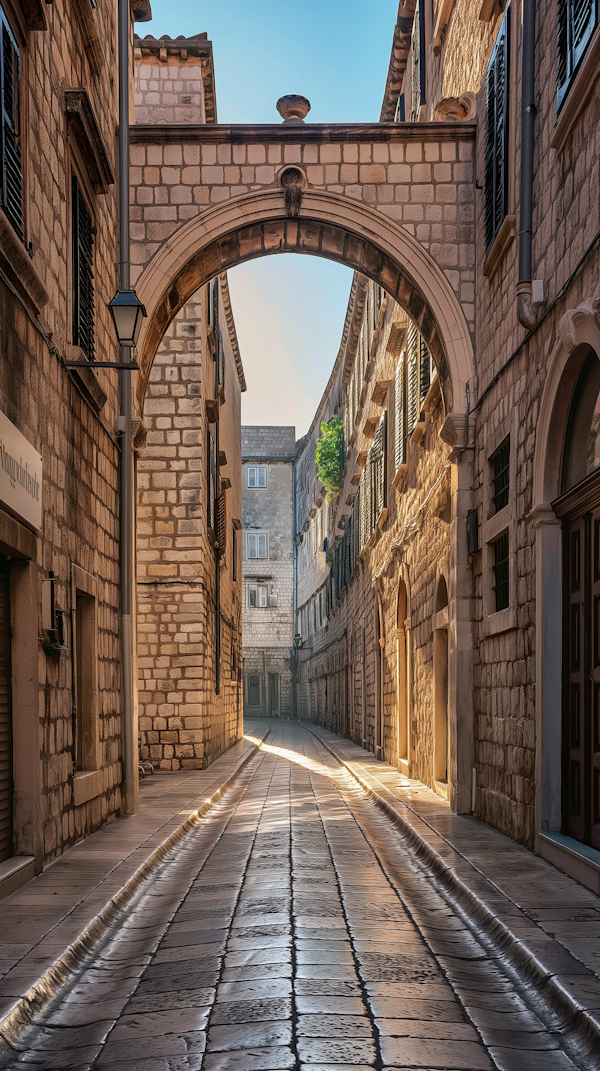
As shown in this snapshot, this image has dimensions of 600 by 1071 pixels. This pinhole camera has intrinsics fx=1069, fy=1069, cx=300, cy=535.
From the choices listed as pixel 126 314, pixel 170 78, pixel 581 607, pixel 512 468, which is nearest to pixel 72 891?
pixel 581 607

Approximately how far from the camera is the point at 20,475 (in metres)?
6.19

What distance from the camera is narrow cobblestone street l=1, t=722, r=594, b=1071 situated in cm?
359

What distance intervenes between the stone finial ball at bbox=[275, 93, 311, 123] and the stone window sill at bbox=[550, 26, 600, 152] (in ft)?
16.0

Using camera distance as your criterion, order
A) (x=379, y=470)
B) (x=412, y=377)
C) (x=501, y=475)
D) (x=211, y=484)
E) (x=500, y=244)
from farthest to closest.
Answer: (x=379, y=470) → (x=211, y=484) → (x=412, y=377) → (x=501, y=475) → (x=500, y=244)

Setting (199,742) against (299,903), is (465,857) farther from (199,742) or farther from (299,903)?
(199,742)

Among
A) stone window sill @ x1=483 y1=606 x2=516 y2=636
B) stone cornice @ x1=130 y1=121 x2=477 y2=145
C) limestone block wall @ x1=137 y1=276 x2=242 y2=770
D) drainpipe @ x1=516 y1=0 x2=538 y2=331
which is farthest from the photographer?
limestone block wall @ x1=137 y1=276 x2=242 y2=770

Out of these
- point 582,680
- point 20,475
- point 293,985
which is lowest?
point 293,985

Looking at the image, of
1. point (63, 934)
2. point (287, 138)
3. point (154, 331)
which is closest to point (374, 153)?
point (287, 138)

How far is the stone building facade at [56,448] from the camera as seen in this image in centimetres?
632

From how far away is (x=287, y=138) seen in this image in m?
11.1

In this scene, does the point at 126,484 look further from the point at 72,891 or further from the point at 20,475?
the point at 72,891

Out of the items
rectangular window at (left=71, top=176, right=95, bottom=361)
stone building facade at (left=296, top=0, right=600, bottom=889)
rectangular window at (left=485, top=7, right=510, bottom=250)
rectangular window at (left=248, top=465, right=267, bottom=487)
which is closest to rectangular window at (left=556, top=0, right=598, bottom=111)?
stone building facade at (left=296, top=0, right=600, bottom=889)

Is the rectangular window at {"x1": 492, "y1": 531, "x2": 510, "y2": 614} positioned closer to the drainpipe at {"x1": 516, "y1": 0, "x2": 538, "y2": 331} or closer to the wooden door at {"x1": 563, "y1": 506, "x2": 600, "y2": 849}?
the wooden door at {"x1": 563, "y1": 506, "x2": 600, "y2": 849}

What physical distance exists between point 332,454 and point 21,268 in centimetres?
2598
